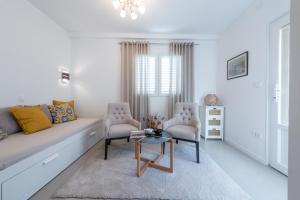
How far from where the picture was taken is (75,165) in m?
2.19

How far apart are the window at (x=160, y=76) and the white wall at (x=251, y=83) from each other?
4.03ft

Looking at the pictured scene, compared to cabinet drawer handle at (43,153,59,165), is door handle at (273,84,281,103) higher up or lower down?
higher up

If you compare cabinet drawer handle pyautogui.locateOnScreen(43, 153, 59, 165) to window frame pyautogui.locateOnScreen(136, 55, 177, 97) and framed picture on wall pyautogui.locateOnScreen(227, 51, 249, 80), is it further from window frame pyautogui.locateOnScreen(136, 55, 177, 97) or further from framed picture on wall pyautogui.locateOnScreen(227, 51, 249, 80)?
framed picture on wall pyautogui.locateOnScreen(227, 51, 249, 80)

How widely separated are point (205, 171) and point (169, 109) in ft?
6.27

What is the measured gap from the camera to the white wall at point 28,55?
7.02ft

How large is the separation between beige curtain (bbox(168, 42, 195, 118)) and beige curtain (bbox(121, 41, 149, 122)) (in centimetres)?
69

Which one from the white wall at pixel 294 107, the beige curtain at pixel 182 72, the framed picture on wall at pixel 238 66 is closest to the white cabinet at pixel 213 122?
the beige curtain at pixel 182 72

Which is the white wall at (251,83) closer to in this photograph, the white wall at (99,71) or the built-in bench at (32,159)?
the white wall at (99,71)

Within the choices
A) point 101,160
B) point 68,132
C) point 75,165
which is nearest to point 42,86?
point 68,132

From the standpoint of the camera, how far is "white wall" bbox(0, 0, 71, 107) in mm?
2139

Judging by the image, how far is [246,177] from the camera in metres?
1.89

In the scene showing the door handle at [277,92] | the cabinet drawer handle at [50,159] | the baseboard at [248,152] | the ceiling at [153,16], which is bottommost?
the baseboard at [248,152]

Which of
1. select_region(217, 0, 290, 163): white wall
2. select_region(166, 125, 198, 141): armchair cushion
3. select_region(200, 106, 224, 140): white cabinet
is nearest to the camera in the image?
select_region(217, 0, 290, 163): white wall

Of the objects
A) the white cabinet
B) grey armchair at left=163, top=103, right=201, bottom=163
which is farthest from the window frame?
the white cabinet
